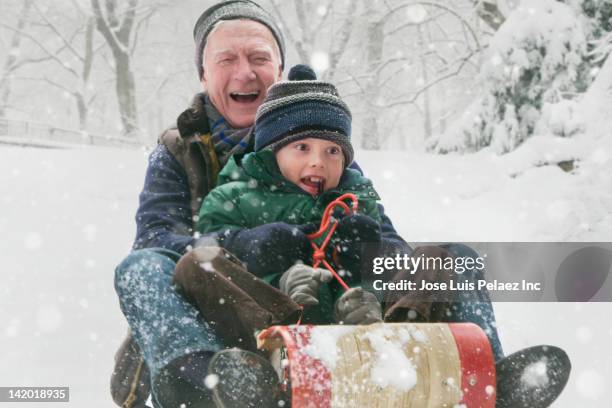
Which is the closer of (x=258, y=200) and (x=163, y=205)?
(x=258, y=200)

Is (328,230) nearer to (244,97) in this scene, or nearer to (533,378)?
(533,378)

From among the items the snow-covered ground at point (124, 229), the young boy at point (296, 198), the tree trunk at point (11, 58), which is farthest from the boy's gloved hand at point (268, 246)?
the tree trunk at point (11, 58)

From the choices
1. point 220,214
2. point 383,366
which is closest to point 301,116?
point 220,214

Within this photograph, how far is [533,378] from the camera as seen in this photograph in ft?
5.63

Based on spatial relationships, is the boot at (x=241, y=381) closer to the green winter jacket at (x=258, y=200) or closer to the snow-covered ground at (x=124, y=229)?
the green winter jacket at (x=258, y=200)

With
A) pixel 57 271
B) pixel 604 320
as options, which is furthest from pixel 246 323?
pixel 57 271

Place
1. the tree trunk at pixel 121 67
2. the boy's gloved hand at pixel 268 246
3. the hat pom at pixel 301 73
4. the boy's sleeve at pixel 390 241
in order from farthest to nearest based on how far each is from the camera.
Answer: the tree trunk at pixel 121 67 → the hat pom at pixel 301 73 → the boy's sleeve at pixel 390 241 → the boy's gloved hand at pixel 268 246

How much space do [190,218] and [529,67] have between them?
605 centimetres

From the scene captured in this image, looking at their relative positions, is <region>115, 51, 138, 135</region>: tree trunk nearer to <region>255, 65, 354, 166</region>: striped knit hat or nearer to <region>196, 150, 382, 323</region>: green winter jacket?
<region>255, 65, 354, 166</region>: striped knit hat

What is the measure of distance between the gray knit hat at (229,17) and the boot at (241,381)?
78.6 inches

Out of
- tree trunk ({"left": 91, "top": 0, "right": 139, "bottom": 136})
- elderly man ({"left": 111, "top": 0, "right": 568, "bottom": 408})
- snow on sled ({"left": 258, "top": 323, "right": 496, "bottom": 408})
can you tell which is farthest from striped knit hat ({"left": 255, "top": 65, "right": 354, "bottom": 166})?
tree trunk ({"left": 91, "top": 0, "right": 139, "bottom": 136})

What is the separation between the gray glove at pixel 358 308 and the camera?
1860mm

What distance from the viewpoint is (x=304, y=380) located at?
5.03 feet

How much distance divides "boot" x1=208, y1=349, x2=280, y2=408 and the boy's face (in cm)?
103
